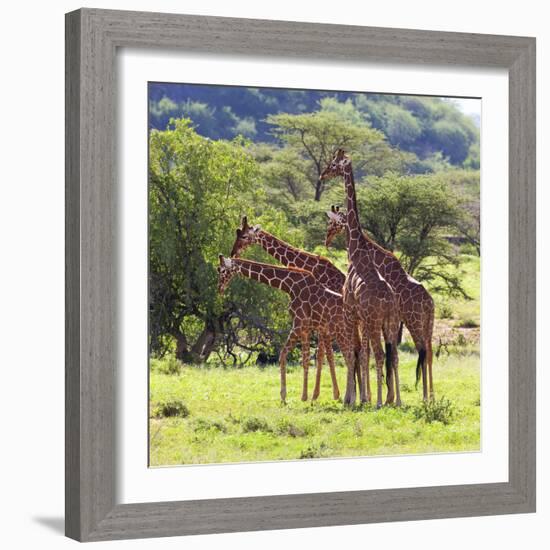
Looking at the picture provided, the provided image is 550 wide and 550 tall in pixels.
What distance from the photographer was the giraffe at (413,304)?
27.5 ft

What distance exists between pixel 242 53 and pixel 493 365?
250 centimetres

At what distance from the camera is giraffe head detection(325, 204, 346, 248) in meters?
8.27

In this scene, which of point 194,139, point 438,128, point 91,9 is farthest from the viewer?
point 438,128

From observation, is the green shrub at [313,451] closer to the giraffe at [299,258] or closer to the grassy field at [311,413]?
the grassy field at [311,413]

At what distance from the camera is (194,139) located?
7.87 metres

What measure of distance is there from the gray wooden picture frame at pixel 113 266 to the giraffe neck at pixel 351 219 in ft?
2.39

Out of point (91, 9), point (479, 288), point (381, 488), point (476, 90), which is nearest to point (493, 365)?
point (479, 288)

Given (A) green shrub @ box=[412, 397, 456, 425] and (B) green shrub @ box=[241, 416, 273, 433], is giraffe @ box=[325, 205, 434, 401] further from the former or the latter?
(B) green shrub @ box=[241, 416, 273, 433]

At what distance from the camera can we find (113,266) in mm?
7480

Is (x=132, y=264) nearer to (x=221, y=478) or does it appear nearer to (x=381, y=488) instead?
(x=221, y=478)

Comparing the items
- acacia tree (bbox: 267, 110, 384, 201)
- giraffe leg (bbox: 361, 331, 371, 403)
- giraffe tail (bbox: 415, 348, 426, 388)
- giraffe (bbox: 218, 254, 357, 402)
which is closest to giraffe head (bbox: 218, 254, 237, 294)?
giraffe (bbox: 218, 254, 357, 402)

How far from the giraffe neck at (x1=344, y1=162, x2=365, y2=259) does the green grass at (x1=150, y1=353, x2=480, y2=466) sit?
29.0 inches

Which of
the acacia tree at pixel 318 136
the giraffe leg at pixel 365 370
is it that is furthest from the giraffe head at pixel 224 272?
the giraffe leg at pixel 365 370

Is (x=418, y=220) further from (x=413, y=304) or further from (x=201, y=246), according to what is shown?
(x=201, y=246)
